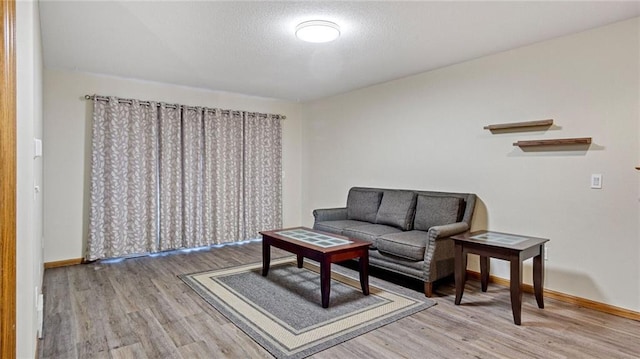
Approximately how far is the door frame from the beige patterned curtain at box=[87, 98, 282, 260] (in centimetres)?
360

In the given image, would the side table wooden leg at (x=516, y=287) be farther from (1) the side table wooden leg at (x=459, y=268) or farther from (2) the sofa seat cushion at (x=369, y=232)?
(2) the sofa seat cushion at (x=369, y=232)

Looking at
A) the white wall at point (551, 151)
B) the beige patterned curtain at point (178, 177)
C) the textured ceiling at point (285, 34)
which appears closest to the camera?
the textured ceiling at point (285, 34)

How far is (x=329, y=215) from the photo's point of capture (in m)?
4.62

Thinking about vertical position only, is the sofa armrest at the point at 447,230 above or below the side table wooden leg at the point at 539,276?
above

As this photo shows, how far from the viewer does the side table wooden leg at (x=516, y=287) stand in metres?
2.59

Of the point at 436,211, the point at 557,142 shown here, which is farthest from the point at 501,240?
the point at 557,142

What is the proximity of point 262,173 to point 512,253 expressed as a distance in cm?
387

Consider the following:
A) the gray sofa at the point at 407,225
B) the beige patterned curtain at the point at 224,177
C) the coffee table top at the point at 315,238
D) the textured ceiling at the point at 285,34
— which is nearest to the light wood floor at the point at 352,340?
the gray sofa at the point at 407,225

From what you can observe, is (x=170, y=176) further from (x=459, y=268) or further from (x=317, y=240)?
(x=459, y=268)

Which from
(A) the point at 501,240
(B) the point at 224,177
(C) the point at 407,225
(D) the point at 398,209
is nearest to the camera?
(A) the point at 501,240

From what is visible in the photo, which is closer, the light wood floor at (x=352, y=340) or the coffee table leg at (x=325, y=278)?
the light wood floor at (x=352, y=340)

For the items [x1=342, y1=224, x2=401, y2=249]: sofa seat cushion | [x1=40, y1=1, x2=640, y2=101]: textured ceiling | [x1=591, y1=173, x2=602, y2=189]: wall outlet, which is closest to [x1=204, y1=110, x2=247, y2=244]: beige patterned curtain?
[x1=40, y1=1, x2=640, y2=101]: textured ceiling

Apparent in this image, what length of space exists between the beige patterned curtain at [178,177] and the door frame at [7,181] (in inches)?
142

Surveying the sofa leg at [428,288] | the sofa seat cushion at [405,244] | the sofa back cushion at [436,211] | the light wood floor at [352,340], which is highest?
the sofa back cushion at [436,211]
